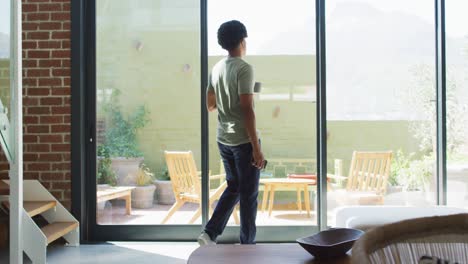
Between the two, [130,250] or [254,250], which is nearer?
[254,250]

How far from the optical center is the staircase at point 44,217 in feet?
11.1

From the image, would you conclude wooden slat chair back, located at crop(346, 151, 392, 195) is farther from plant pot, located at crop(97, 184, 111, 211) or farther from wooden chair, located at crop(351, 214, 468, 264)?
wooden chair, located at crop(351, 214, 468, 264)

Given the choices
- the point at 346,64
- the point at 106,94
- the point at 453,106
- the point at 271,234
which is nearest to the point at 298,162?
the point at 271,234

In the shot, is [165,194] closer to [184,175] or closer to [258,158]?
[184,175]

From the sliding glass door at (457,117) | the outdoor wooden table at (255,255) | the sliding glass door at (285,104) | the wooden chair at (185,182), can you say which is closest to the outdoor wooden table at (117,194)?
the wooden chair at (185,182)

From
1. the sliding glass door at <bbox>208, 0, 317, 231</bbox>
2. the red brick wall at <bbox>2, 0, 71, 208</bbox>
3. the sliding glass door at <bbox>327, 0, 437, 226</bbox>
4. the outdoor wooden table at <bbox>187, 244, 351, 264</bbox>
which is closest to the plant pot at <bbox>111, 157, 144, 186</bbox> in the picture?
the red brick wall at <bbox>2, 0, 71, 208</bbox>

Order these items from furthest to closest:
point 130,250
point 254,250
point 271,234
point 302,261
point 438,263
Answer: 1. point 271,234
2. point 130,250
3. point 254,250
4. point 302,261
5. point 438,263

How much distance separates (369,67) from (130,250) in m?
2.51

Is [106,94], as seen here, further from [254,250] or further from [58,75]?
[254,250]

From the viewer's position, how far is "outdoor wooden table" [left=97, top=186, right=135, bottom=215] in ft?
13.8

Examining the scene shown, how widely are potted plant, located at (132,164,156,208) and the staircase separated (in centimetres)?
53

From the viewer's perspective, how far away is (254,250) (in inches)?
69.3

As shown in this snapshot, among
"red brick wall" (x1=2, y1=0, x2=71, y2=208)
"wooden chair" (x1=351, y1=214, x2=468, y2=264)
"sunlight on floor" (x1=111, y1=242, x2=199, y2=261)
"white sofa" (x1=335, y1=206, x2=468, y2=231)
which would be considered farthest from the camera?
"red brick wall" (x1=2, y1=0, x2=71, y2=208)

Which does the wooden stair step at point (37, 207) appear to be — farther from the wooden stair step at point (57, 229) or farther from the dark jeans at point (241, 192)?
the dark jeans at point (241, 192)
